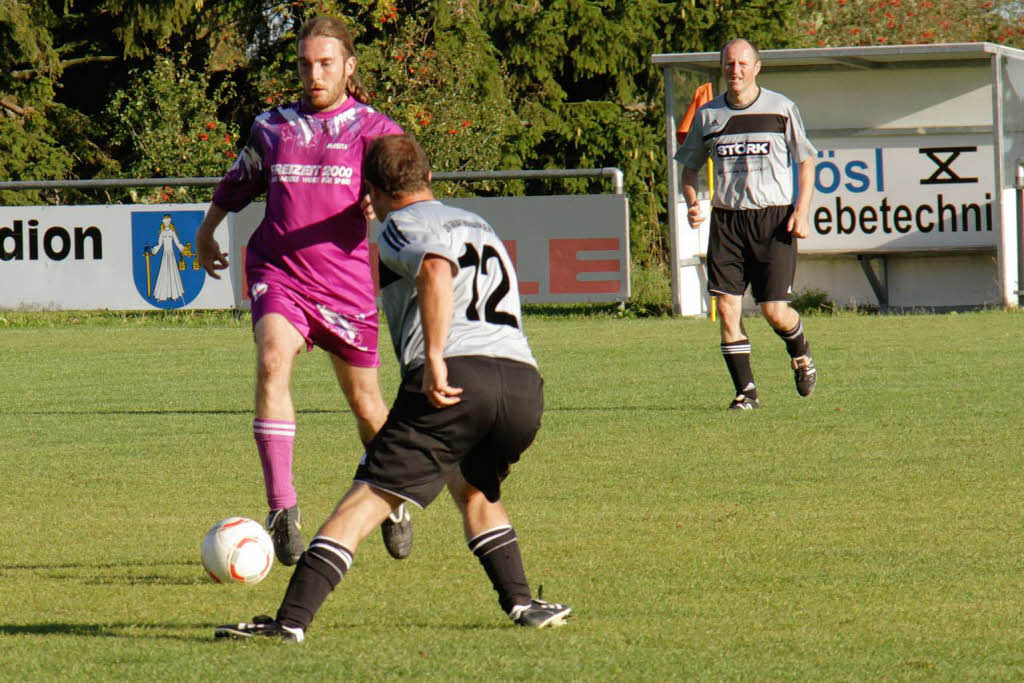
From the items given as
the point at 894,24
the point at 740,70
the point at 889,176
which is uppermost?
the point at 894,24

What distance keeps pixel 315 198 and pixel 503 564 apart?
6.56 ft

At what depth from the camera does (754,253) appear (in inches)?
419

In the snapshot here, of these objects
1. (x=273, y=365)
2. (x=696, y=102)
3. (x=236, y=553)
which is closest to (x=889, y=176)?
(x=696, y=102)

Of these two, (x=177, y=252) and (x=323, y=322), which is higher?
(x=323, y=322)

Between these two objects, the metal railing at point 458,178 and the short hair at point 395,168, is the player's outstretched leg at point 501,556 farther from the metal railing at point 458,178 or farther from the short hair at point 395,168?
the metal railing at point 458,178

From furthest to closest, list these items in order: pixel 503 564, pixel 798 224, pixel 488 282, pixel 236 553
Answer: pixel 798 224 < pixel 236 553 < pixel 503 564 < pixel 488 282

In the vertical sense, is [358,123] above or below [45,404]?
above

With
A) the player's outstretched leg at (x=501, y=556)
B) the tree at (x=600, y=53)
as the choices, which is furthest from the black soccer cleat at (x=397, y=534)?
the tree at (x=600, y=53)

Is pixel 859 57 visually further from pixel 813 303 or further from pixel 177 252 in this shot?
pixel 177 252

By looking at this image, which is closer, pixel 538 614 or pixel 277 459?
Answer: pixel 538 614

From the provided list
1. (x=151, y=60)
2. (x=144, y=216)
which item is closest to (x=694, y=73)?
(x=144, y=216)

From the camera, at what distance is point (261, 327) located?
20.4 feet

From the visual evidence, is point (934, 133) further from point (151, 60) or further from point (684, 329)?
point (151, 60)

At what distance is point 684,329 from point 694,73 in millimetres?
4176
